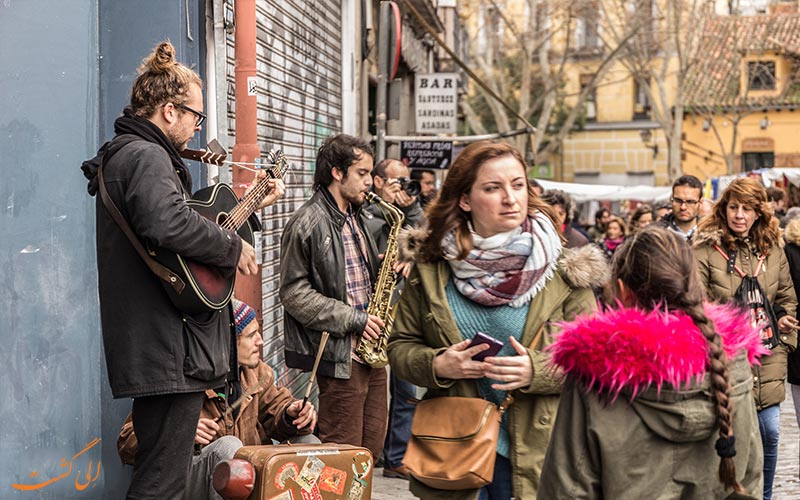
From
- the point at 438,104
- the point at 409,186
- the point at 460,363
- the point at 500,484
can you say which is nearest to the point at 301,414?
the point at 500,484

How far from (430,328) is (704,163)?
44.9 meters

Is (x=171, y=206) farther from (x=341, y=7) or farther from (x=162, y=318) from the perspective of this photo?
(x=341, y=7)

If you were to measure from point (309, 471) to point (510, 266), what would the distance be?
136 cm

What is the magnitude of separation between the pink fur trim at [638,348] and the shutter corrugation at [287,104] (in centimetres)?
404

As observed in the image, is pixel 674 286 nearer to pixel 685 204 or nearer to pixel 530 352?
pixel 530 352

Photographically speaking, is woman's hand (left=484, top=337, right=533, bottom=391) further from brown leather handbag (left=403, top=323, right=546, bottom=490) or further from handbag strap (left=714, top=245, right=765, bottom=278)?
handbag strap (left=714, top=245, right=765, bottom=278)

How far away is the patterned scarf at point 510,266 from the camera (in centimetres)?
368

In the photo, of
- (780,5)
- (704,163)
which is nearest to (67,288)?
(704,163)

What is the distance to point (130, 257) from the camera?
4074 mm

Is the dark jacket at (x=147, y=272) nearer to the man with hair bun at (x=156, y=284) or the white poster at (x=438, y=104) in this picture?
the man with hair bun at (x=156, y=284)

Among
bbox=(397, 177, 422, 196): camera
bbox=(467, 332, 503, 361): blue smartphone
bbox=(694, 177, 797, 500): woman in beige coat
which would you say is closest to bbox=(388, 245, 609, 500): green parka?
bbox=(467, 332, 503, 361): blue smartphone

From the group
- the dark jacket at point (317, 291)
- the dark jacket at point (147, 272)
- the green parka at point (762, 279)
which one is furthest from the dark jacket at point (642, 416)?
the green parka at point (762, 279)

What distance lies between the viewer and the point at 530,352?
3.56 metres

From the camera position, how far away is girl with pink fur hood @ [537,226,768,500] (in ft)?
9.71
